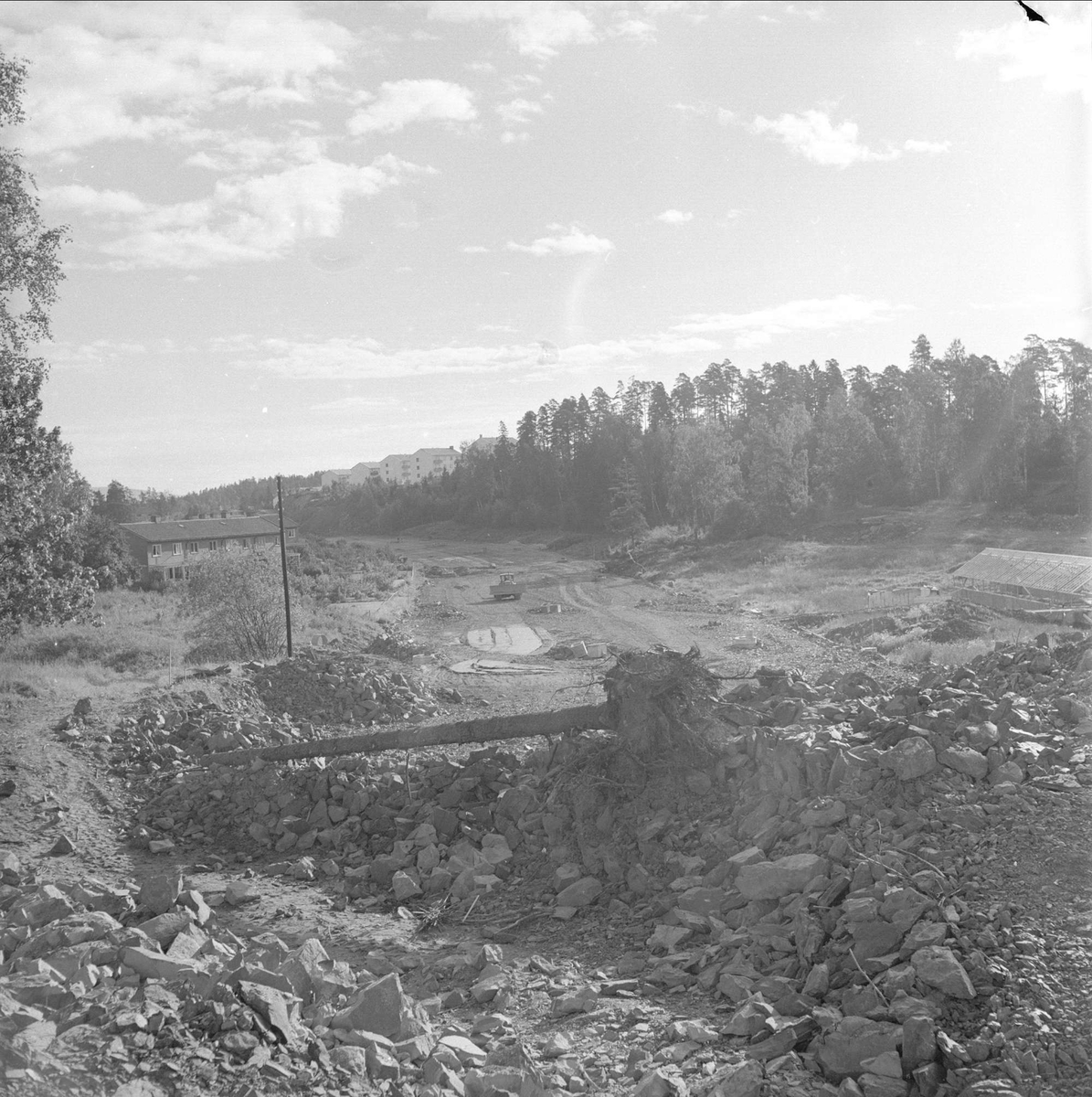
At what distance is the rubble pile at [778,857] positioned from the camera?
5.77 meters

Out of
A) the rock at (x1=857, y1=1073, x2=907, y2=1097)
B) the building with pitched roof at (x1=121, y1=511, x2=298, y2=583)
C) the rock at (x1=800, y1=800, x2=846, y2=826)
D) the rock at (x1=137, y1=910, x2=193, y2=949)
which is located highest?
the building with pitched roof at (x1=121, y1=511, x2=298, y2=583)

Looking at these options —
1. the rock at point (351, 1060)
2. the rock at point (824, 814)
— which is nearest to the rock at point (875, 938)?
the rock at point (824, 814)

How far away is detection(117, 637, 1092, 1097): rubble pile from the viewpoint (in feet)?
18.9

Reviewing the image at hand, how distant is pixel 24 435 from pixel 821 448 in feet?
191

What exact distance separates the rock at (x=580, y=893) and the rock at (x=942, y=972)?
380 centimetres

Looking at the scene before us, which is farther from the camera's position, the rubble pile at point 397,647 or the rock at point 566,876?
the rubble pile at point 397,647

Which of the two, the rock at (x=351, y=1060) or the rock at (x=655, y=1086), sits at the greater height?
the rock at (x=351, y=1060)

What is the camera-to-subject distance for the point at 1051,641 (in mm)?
14336

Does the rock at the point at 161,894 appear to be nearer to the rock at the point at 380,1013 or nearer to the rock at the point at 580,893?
the rock at the point at 380,1013

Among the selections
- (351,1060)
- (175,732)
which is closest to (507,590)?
(175,732)

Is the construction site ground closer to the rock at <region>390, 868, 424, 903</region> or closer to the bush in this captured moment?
the rock at <region>390, 868, 424, 903</region>

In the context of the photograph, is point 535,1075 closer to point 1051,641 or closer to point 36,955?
point 36,955

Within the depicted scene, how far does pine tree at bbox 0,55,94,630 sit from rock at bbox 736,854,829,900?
12.9 metres

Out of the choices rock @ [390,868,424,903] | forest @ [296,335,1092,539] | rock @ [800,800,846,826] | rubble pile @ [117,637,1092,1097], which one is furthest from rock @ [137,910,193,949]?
forest @ [296,335,1092,539]
